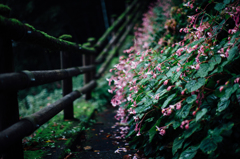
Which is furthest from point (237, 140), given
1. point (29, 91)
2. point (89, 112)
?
point (29, 91)

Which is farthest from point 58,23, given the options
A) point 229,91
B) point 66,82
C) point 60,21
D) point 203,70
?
point 229,91

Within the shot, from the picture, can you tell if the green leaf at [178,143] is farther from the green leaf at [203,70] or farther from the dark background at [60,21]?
the dark background at [60,21]

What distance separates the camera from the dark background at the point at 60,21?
4.50 meters

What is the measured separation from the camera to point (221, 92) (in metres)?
1.27

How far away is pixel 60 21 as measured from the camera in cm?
584

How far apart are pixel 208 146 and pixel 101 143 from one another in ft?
5.06

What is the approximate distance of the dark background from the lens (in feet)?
14.8

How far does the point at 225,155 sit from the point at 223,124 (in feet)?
0.73

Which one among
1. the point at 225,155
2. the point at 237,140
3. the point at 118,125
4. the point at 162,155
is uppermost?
the point at 237,140

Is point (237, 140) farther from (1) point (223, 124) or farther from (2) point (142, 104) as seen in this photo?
(2) point (142, 104)

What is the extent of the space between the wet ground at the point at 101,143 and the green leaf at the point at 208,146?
0.91 m

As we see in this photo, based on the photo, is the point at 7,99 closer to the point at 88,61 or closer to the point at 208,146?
the point at 208,146

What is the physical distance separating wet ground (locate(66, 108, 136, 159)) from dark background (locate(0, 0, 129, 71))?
1.78 m

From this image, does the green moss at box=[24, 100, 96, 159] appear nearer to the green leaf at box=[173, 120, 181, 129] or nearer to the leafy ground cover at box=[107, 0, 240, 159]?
the leafy ground cover at box=[107, 0, 240, 159]
